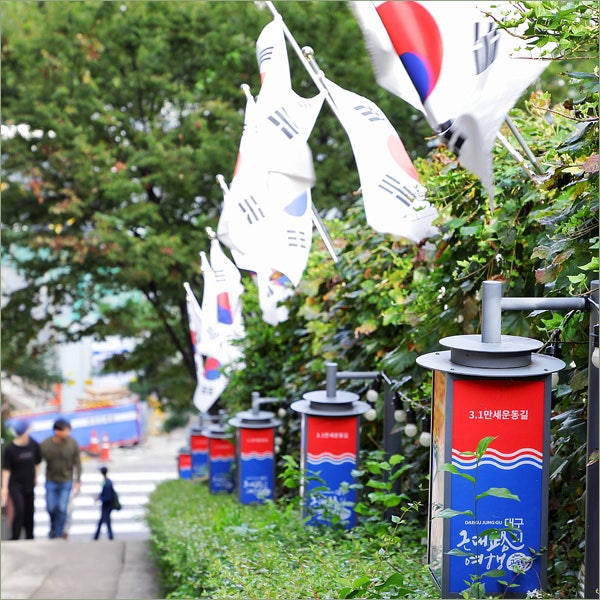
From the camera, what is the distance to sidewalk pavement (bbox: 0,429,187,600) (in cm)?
911

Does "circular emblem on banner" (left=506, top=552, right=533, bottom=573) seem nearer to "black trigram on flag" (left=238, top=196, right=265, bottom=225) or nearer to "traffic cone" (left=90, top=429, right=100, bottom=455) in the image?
"black trigram on flag" (left=238, top=196, right=265, bottom=225)

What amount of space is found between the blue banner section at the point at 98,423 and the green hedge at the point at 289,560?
26107 millimetres

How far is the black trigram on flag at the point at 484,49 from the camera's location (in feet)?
14.2

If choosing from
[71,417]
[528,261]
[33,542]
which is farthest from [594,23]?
[71,417]

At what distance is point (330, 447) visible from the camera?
7.07 meters

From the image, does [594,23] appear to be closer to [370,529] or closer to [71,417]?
[370,529]

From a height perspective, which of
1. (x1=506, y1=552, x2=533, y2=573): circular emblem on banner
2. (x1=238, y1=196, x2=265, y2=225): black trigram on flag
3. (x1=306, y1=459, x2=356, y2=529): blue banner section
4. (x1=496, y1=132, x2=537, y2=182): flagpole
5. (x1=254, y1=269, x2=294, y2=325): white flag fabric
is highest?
(x1=496, y1=132, x2=537, y2=182): flagpole

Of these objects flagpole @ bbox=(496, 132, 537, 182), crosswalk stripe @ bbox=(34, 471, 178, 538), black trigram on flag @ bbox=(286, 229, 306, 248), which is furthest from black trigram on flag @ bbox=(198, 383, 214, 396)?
flagpole @ bbox=(496, 132, 537, 182)

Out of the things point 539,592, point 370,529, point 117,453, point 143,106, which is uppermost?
point 143,106

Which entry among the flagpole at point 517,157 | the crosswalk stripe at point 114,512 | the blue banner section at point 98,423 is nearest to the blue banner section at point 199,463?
the crosswalk stripe at point 114,512

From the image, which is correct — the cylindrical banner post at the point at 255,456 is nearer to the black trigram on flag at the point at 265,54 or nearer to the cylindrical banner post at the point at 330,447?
the cylindrical banner post at the point at 330,447

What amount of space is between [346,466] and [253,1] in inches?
484

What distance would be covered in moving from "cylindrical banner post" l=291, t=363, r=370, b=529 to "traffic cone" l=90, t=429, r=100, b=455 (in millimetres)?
27848

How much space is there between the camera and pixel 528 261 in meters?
5.79
